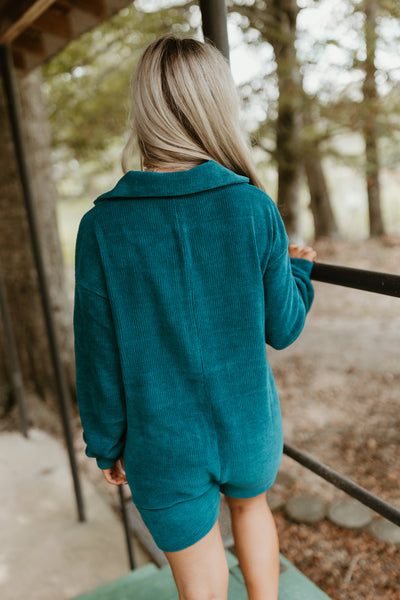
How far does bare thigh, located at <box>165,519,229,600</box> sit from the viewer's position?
3.86ft

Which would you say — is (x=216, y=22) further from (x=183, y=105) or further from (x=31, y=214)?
(x=31, y=214)

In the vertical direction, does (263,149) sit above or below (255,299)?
above

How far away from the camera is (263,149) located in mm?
8734

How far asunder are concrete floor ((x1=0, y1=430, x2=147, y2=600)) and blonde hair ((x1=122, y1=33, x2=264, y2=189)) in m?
2.21

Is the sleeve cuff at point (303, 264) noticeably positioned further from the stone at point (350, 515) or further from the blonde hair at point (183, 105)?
the stone at point (350, 515)

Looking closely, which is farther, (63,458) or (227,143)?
(63,458)

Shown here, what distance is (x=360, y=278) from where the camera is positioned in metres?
1.10

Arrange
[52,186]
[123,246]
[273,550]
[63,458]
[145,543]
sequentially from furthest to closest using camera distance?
[52,186] < [63,458] < [145,543] < [273,550] < [123,246]

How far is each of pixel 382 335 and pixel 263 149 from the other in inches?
158

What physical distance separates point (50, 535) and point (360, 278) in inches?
96.2

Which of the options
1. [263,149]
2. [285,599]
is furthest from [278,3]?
[285,599]

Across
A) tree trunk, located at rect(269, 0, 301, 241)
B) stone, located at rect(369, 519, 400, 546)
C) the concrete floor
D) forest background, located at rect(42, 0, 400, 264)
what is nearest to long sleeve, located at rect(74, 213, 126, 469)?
the concrete floor

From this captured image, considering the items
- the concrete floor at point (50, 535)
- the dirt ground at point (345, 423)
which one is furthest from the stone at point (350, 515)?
the concrete floor at point (50, 535)

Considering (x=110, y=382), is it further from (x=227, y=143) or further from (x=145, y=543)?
(x=145, y=543)
